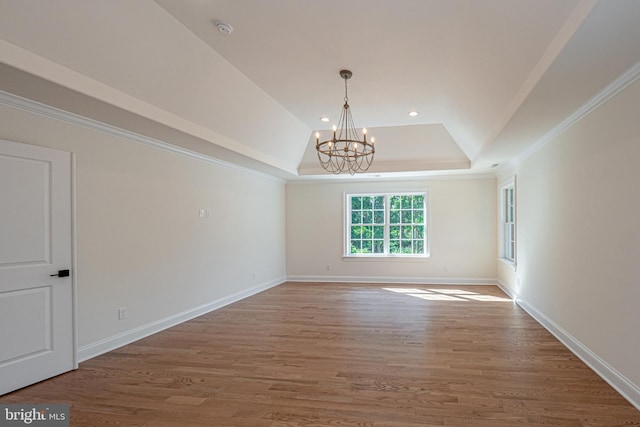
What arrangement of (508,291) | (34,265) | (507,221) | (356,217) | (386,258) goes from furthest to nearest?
(356,217)
(386,258)
(507,221)
(508,291)
(34,265)

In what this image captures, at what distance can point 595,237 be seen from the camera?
3322 millimetres

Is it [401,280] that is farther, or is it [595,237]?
[401,280]

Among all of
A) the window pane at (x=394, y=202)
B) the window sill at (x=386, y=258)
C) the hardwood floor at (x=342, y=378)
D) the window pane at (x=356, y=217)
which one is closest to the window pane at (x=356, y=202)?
the window pane at (x=356, y=217)

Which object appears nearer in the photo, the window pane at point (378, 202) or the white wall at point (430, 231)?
the white wall at point (430, 231)

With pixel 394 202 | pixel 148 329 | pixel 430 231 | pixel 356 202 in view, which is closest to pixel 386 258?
pixel 430 231

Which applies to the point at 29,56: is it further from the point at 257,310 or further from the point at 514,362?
the point at 514,362

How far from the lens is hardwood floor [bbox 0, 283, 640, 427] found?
2.55 m

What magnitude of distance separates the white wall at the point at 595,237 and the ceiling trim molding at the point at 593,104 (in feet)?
0.17

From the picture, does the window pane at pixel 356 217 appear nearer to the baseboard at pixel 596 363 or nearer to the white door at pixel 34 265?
the baseboard at pixel 596 363

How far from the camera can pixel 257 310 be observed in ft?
18.6

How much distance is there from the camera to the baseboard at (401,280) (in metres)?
7.86

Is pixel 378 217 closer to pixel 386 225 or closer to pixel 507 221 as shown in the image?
pixel 386 225

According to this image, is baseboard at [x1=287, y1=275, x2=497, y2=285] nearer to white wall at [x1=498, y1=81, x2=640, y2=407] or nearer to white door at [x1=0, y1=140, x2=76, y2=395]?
white wall at [x1=498, y1=81, x2=640, y2=407]

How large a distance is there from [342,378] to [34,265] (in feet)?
8.88
